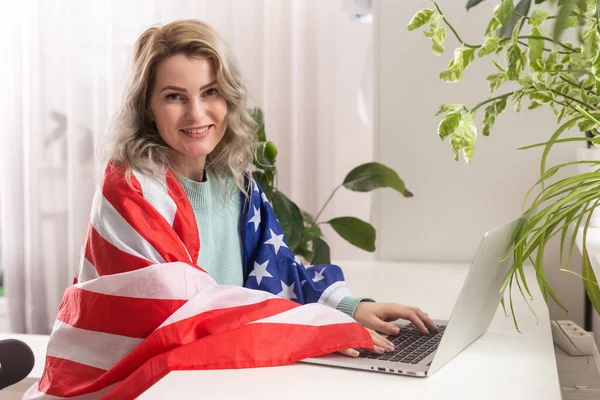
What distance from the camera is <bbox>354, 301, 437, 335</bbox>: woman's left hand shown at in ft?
3.65

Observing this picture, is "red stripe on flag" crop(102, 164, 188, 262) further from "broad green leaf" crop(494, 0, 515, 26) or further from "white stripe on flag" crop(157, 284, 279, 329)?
"broad green leaf" crop(494, 0, 515, 26)

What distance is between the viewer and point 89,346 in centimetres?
113

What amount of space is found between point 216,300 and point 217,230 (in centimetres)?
Answer: 38

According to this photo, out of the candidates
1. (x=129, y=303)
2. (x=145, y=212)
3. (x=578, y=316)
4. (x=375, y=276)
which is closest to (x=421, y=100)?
(x=375, y=276)

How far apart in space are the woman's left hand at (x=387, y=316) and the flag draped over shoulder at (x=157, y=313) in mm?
100

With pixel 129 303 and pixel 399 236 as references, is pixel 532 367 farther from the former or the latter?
pixel 399 236

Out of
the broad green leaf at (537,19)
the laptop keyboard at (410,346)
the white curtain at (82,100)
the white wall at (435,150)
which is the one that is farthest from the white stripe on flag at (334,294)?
the white curtain at (82,100)

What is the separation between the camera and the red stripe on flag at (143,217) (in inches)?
45.6

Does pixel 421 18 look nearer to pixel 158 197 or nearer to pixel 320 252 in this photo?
pixel 158 197

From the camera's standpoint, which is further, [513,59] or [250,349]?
[250,349]

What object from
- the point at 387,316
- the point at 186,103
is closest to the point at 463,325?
the point at 387,316

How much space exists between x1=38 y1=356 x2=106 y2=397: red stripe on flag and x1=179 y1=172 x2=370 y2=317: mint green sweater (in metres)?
0.32

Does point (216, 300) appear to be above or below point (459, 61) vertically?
below

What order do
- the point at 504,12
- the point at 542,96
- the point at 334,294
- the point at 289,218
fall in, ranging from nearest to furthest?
the point at 504,12 < the point at 542,96 < the point at 334,294 < the point at 289,218
